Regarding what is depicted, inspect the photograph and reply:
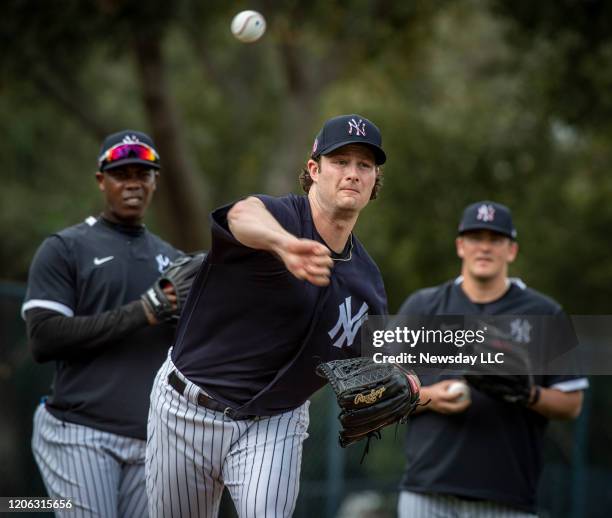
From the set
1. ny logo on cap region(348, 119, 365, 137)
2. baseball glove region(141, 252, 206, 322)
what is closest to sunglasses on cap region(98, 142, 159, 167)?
baseball glove region(141, 252, 206, 322)

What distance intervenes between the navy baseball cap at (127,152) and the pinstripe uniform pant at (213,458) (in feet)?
4.65

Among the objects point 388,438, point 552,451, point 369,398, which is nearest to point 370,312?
point 369,398

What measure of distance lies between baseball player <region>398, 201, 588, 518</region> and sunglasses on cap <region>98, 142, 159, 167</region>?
5.83 ft

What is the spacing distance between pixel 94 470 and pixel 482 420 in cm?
220

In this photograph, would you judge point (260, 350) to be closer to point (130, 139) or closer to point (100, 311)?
point (100, 311)

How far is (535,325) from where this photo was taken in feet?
17.8

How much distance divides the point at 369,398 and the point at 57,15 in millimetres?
8534

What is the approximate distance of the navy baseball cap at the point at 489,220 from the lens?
218 inches

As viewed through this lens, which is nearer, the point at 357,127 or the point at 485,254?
the point at 357,127

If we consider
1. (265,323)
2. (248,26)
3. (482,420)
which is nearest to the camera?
(265,323)

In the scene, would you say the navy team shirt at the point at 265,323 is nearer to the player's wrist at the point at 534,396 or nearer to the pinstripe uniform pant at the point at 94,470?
the pinstripe uniform pant at the point at 94,470

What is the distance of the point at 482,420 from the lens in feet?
17.8

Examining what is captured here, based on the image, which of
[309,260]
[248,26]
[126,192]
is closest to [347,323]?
[309,260]

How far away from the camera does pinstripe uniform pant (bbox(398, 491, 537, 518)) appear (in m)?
5.30
